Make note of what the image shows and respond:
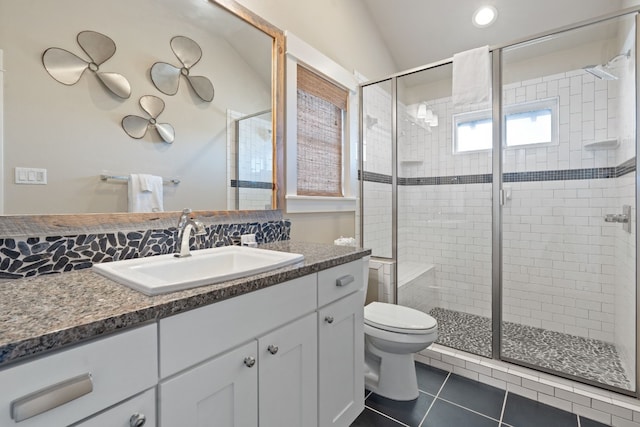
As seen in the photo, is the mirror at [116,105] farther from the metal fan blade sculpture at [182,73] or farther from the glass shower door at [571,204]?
the glass shower door at [571,204]

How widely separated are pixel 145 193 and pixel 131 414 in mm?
823

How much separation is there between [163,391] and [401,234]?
2.21 m

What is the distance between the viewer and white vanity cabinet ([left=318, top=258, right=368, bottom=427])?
1.24 m

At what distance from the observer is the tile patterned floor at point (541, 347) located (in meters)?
1.82

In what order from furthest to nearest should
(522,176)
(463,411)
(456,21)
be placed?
(456,21) < (522,176) < (463,411)

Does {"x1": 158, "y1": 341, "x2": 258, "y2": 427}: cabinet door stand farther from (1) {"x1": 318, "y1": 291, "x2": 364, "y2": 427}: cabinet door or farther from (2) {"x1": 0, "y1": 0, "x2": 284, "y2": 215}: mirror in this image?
(2) {"x1": 0, "y1": 0, "x2": 284, "y2": 215}: mirror

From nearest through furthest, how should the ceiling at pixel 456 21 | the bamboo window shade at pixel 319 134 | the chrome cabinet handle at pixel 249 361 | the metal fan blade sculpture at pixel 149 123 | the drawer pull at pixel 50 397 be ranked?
the drawer pull at pixel 50 397
the chrome cabinet handle at pixel 249 361
the metal fan blade sculpture at pixel 149 123
the bamboo window shade at pixel 319 134
the ceiling at pixel 456 21

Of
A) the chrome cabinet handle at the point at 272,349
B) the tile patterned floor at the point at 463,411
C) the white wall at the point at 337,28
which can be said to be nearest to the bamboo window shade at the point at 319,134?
the white wall at the point at 337,28

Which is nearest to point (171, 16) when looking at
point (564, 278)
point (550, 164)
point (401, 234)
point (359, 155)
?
point (359, 155)

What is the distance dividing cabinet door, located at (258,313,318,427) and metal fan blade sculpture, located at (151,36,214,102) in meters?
1.10

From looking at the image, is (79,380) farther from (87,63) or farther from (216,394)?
(87,63)

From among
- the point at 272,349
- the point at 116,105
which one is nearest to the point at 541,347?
the point at 272,349

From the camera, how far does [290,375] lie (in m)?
1.08

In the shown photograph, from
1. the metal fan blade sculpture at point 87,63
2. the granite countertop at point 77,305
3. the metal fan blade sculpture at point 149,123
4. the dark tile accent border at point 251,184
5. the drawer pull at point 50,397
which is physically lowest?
the drawer pull at point 50,397
